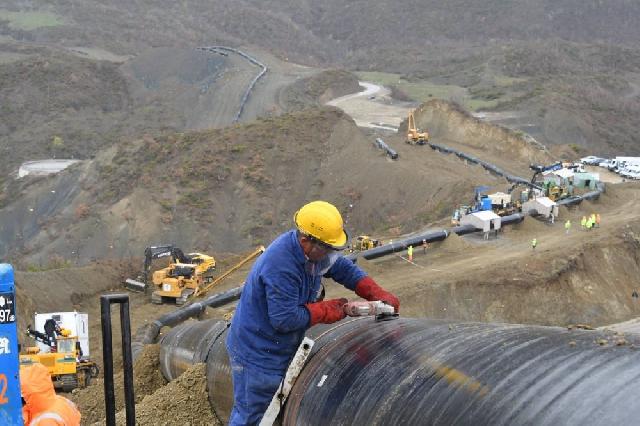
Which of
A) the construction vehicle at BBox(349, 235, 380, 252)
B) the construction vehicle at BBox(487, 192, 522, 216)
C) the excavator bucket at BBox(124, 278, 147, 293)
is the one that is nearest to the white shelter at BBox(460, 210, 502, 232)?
the construction vehicle at BBox(487, 192, 522, 216)

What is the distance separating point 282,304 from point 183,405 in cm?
320

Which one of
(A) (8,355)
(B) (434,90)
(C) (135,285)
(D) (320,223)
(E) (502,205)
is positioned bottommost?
(B) (434,90)

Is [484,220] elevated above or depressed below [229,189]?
above

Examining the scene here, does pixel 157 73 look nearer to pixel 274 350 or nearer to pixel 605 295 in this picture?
pixel 605 295

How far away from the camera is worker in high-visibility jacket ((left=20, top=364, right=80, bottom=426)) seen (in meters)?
4.34

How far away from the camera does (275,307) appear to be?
5.38m

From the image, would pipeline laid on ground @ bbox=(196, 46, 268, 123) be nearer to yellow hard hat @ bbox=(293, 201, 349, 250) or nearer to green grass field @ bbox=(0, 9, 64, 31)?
green grass field @ bbox=(0, 9, 64, 31)

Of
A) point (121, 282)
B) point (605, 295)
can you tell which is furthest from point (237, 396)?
point (121, 282)

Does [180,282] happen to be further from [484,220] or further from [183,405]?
[183,405]

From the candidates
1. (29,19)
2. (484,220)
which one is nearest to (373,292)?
(484,220)

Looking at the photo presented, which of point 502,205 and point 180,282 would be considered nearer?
point 180,282

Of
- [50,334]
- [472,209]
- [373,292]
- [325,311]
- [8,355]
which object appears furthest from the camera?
[472,209]

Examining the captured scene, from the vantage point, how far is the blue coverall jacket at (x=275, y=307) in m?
5.39

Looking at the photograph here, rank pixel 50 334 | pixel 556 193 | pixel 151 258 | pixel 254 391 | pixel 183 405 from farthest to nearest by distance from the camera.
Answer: pixel 556 193, pixel 151 258, pixel 50 334, pixel 183 405, pixel 254 391
